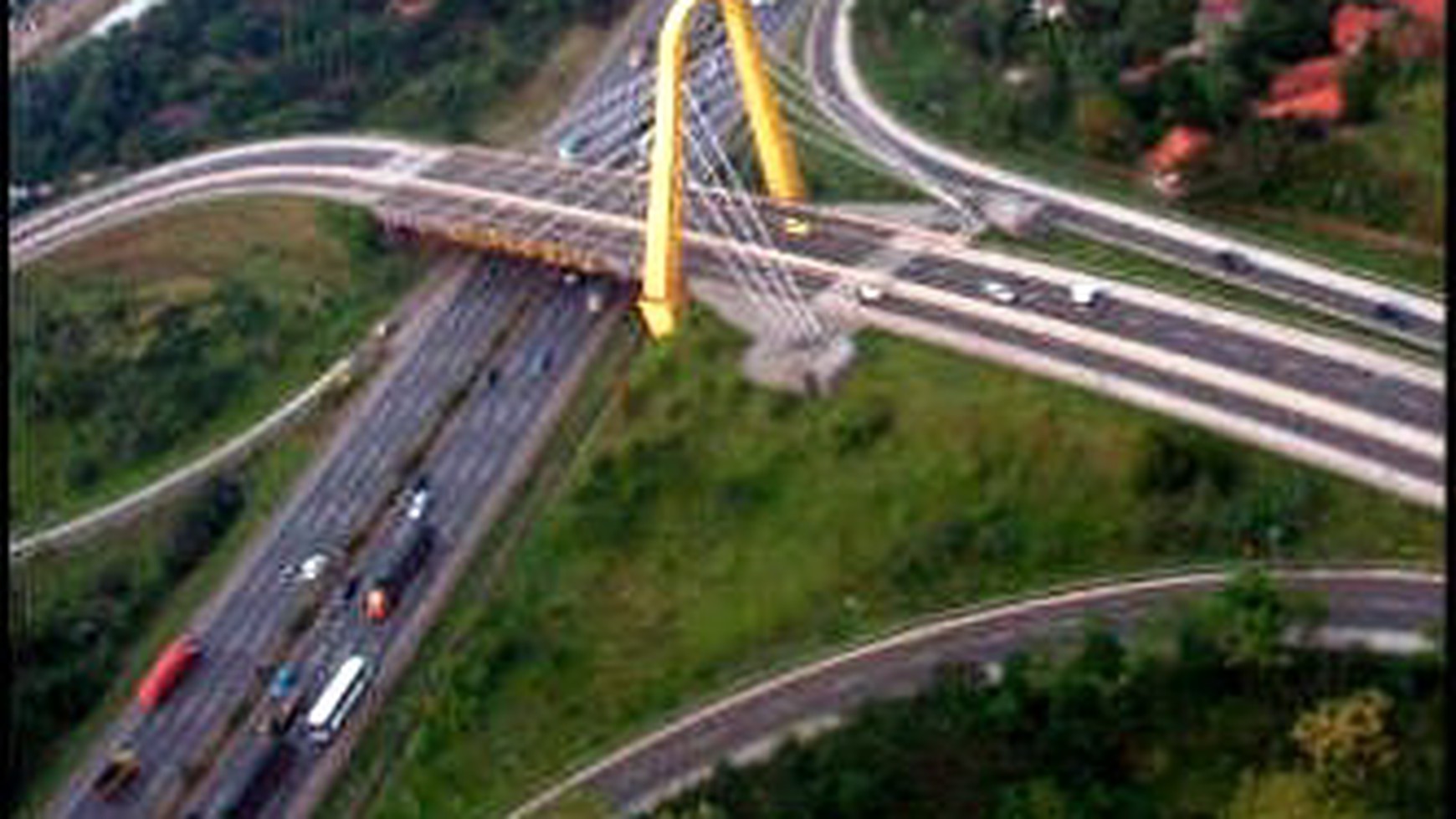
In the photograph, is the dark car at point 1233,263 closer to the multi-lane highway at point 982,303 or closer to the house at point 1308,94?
the multi-lane highway at point 982,303

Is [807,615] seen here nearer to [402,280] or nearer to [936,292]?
[936,292]

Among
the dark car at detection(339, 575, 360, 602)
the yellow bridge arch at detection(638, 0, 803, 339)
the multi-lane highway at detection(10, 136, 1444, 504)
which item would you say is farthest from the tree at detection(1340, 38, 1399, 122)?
the dark car at detection(339, 575, 360, 602)

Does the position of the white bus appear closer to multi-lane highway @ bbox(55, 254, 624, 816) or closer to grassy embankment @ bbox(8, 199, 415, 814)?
multi-lane highway @ bbox(55, 254, 624, 816)

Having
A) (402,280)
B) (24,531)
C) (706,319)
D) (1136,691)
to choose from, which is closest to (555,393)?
(706,319)

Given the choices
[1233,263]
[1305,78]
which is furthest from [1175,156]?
[1233,263]

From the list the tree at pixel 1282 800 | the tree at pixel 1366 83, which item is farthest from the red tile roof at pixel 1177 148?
the tree at pixel 1282 800

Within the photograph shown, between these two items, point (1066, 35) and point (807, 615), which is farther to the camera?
point (1066, 35)
